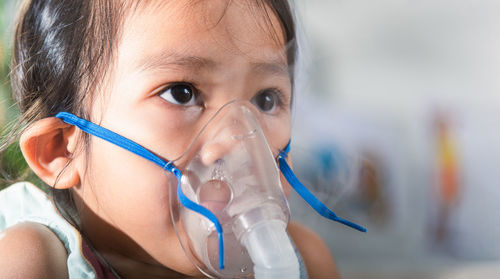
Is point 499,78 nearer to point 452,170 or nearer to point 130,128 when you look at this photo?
point 452,170

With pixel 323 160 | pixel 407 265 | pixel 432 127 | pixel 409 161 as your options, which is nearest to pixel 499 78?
pixel 432 127

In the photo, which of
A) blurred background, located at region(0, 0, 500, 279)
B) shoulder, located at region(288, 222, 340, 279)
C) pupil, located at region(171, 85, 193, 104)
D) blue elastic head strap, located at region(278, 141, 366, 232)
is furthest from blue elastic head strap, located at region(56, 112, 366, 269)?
blurred background, located at region(0, 0, 500, 279)

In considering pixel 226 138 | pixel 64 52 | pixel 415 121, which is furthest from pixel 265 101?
pixel 415 121

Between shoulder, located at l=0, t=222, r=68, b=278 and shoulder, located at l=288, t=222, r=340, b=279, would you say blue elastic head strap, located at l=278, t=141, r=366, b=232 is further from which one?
shoulder, located at l=0, t=222, r=68, b=278

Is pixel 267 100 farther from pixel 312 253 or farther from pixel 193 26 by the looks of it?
pixel 312 253

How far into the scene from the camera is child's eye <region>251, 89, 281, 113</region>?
96 centimetres

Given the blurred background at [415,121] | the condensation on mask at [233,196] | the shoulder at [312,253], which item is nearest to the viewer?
the condensation on mask at [233,196]

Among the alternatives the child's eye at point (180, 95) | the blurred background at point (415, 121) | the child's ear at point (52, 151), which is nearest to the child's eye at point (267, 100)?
the child's eye at point (180, 95)

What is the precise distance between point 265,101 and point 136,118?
0.25 m

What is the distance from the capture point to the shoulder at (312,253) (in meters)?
1.24

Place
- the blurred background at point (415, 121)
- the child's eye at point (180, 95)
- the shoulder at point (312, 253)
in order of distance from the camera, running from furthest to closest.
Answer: the blurred background at point (415, 121) → the shoulder at point (312, 253) → the child's eye at point (180, 95)

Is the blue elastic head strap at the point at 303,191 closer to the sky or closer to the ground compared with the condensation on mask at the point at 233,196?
closer to the ground

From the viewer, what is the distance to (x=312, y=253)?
1.27 m

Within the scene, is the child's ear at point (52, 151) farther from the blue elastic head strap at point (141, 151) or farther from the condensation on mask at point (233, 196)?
the condensation on mask at point (233, 196)
